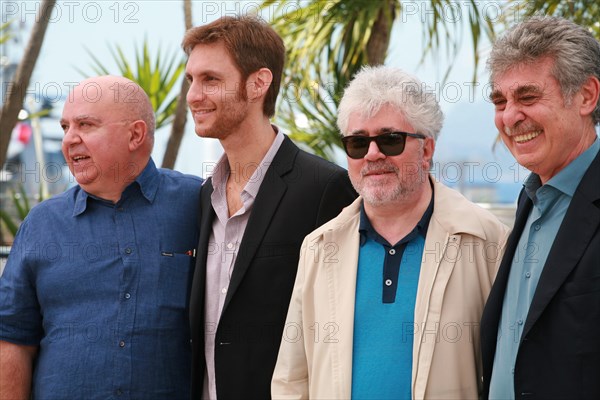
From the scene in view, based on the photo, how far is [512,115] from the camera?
284 centimetres

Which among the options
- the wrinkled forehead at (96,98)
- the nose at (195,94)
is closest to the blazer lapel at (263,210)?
Answer: the nose at (195,94)

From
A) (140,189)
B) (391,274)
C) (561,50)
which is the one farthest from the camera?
(140,189)

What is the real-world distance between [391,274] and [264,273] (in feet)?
2.18

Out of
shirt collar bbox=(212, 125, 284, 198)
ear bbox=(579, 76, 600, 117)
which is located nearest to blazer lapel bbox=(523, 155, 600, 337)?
ear bbox=(579, 76, 600, 117)

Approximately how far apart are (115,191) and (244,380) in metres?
1.03

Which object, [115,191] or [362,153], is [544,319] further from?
[115,191]

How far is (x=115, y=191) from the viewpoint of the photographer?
384 cm

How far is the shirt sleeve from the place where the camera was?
3748mm

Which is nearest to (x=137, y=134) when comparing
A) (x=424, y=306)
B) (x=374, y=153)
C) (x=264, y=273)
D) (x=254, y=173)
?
(x=254, y=173)

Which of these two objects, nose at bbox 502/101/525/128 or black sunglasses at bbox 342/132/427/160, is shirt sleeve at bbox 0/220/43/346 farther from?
nose at bbox 502/101/525/128

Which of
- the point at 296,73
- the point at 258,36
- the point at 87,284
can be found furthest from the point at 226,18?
the point at 296,73

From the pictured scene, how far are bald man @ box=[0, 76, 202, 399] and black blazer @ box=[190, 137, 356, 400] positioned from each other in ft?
0.50

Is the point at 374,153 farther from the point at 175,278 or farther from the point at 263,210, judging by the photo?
the point at 175,278

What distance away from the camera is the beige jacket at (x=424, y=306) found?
2920mm
